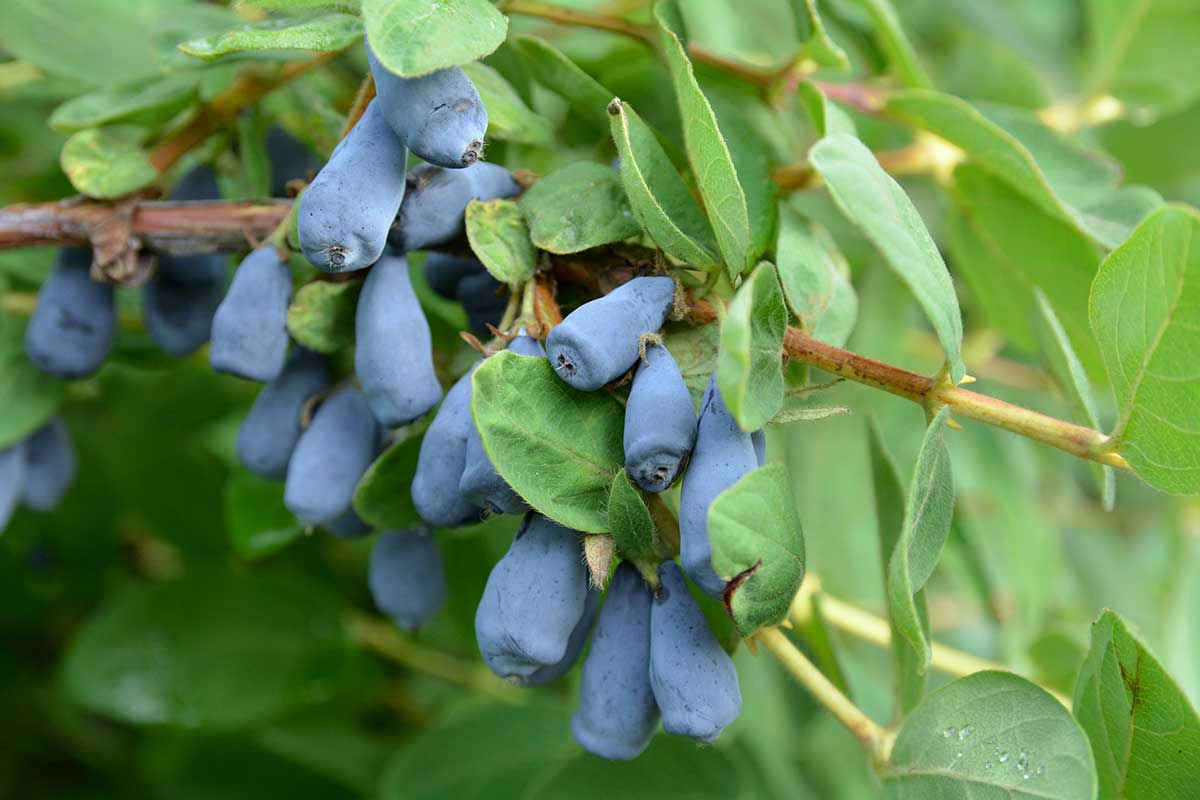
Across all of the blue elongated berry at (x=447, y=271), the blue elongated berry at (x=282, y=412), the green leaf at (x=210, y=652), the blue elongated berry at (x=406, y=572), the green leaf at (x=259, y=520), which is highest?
the blue elongated berry at (x=447, y=271)

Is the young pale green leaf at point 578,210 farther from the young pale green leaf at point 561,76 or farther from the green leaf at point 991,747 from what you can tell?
the green leaf at point 991,747

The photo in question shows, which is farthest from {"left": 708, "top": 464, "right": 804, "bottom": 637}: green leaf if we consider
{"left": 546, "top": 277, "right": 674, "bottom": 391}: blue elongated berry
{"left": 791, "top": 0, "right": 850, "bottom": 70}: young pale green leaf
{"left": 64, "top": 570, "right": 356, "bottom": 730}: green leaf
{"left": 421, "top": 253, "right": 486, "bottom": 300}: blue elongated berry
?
{"left": 64, "top": 570, "right": 356, "bottom": 730}: green leaf

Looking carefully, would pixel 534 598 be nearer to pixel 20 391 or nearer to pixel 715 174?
pixel 715 174

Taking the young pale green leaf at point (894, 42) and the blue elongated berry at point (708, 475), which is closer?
the blue elongated berry at point (708, 475)

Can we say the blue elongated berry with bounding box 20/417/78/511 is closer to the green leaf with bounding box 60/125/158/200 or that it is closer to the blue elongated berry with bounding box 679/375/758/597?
the green leaf with bounding box 60/125/158/200

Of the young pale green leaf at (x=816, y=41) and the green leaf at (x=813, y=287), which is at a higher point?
the young pale green leaf at (x=816, y=41)

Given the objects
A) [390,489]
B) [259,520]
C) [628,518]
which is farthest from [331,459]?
[259,520]

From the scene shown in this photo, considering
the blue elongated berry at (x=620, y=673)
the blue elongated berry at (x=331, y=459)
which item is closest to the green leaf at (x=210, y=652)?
the blue elongated berry at (x=331, y=459)
